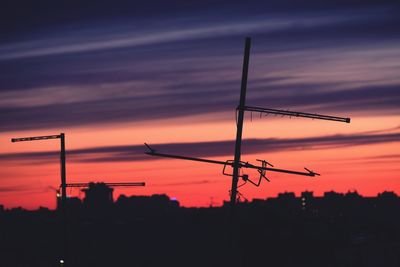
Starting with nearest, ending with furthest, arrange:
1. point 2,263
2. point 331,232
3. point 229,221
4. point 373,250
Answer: point 229,221 → point 373,250 → point 2,263 → point 331,232

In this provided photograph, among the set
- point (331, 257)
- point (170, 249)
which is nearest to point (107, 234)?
point (170, 249)

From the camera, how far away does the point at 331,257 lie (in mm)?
85688

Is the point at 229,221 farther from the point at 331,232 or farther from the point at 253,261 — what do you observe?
the point at 331,232

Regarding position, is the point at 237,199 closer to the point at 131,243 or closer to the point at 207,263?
the point at 207,263

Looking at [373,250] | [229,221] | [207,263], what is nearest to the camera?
[229,221]

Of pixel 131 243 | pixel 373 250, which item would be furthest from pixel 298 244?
pixel 131 243

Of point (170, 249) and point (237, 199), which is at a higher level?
point (237, 199)

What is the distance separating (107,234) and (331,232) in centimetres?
5003

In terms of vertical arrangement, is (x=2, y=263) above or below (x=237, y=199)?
below

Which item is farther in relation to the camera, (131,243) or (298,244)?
(131,243)

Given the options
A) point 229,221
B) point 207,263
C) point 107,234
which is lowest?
point 107,234

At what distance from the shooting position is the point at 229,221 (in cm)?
3139

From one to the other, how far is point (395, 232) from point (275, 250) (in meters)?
29.6

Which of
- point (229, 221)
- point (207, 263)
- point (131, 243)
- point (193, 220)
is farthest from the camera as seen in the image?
point (193, 220)
